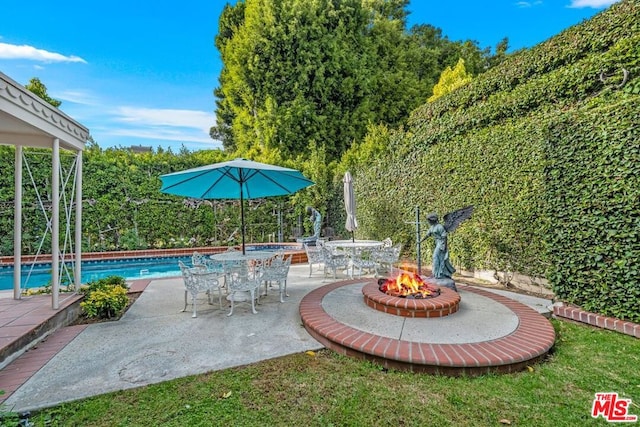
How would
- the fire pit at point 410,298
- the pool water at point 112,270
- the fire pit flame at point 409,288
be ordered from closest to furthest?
the fire pit at point 410,298 → the fire pit flame at point 409,288 → the pool water at point 112,270

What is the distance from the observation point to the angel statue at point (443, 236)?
5.09 metres

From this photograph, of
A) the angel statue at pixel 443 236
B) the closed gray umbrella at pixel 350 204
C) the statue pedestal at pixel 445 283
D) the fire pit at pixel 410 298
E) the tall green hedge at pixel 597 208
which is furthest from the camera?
the closed gray umbrella at pixel 350 204

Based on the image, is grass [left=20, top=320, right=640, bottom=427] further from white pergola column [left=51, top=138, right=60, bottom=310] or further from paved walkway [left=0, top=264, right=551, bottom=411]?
white pergola column [left=51, top=138, right=60, bottom=310]

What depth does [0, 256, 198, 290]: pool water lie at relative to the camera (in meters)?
9.30

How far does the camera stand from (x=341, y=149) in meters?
19.4

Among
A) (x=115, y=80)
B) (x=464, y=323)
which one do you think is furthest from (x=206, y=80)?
(x=464, y=323)

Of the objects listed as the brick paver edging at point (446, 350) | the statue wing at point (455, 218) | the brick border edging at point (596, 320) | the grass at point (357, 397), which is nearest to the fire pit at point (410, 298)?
the brick paver edging at point (446, 350)

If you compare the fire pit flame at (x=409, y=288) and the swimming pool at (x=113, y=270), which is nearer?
the fire pit flame at (x=409, y=288)

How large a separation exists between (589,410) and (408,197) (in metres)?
6.96

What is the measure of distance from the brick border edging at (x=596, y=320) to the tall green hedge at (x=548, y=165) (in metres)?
0.12

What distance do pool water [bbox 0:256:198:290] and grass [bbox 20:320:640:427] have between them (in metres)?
7.33

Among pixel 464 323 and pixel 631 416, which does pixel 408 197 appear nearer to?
pixel 464 323

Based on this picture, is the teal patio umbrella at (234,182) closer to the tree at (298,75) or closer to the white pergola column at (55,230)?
the white pergola column at (55,230)

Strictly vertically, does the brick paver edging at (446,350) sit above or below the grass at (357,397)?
above
